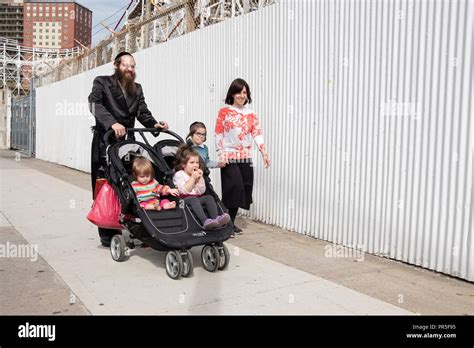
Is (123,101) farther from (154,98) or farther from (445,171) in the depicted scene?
(154,98)

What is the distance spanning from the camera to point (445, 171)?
14.1 ft

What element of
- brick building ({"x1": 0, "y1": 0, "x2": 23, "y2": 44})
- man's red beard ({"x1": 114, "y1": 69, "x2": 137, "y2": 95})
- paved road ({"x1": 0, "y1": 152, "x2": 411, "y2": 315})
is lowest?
paved road ({"x1": 0, "y1": 152, "x2": 411, "y2": 315})

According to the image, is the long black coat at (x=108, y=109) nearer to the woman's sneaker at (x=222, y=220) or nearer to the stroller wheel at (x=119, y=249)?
the stroller wheel at (x=119, y=249)

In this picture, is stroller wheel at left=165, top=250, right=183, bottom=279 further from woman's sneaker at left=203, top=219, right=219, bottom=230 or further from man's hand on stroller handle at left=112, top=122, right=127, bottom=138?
man's hand on stroller handle at left=112, top=122, right=127, bottom=138

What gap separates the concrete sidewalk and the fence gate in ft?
51.1

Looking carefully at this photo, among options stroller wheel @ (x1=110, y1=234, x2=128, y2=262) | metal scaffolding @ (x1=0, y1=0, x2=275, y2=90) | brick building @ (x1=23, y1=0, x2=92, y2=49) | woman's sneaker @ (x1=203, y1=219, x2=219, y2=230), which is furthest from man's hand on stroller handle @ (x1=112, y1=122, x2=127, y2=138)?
brick building @ (x1=23, y1=0, x2=92, y2=49)

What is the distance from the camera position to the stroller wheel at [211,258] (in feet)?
14.5

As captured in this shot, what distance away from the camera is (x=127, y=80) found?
511cm

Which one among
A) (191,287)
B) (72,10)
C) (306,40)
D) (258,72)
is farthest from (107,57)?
(72,10)

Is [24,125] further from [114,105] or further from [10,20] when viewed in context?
[10,20]

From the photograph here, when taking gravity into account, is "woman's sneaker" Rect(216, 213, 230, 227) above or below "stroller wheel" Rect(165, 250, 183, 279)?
above

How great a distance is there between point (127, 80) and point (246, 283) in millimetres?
2446

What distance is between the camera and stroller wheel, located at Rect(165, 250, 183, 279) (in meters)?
4.14

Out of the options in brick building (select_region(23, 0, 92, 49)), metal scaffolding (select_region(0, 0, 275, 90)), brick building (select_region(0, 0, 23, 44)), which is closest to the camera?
metal scaffolding (select_region(0, 0, 275, 90))
